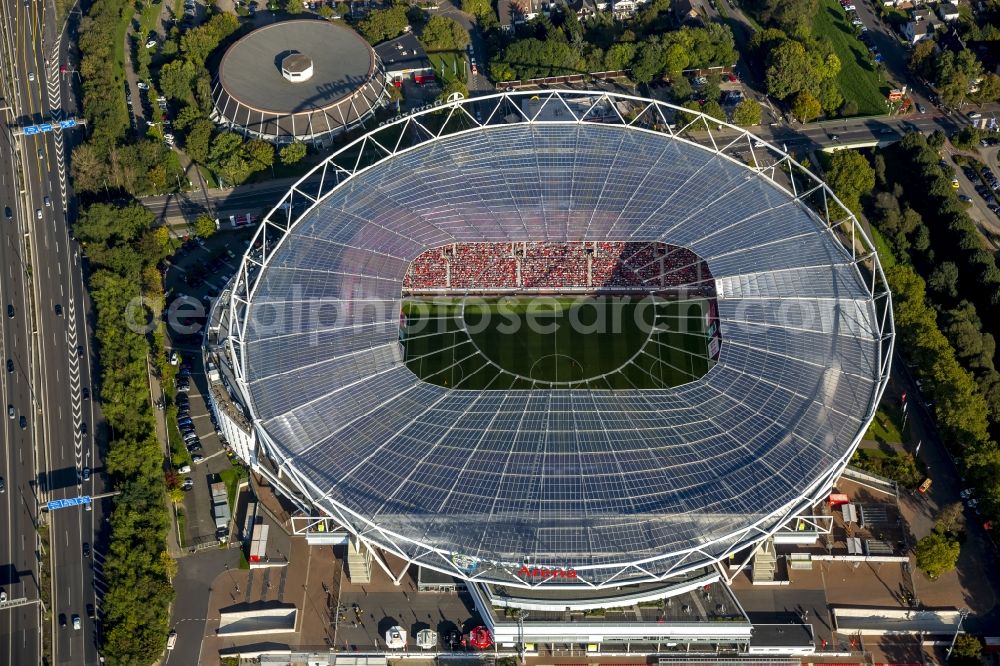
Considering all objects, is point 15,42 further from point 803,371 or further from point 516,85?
point 803,371

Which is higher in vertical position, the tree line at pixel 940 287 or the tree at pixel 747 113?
the tree at pixel 747 113

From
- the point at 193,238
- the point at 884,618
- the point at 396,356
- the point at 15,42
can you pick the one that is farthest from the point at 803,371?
the point at 15,42

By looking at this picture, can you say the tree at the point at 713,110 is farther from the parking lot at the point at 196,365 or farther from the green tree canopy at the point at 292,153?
the parking lot at the point at 196,365

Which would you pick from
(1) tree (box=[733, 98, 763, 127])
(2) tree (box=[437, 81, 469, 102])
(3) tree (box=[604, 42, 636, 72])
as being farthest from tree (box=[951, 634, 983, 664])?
(2) tree (box=[437, 81, 469, 102])

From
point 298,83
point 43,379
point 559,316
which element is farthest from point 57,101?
point 559,316

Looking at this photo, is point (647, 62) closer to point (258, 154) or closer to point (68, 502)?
point (258, 154)

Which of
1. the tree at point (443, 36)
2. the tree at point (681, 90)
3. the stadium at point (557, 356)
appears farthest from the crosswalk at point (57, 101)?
the tree at point (681, 90)
